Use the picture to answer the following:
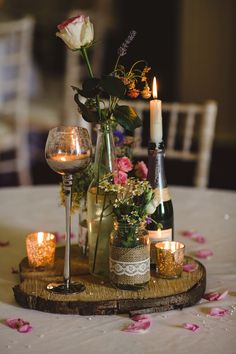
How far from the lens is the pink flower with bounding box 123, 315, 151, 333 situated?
1.00m

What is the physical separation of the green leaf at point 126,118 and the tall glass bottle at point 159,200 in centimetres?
7

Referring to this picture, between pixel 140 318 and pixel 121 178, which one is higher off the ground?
pixel 121 178

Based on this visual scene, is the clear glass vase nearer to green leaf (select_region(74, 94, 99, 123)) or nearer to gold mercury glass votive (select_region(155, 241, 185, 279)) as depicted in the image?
gold mercury glass votive (select_region(155, 241, 185, 279))

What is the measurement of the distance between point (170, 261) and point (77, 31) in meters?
0.41

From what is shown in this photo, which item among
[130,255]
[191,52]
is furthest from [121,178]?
[191,52]

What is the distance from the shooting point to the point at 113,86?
108cm

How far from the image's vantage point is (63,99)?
3.96m

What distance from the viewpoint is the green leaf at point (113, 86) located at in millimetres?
1073

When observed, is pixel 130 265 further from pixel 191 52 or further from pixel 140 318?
pixel 191 52

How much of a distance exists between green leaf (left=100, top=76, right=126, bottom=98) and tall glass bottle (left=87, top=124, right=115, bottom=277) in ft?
0.32

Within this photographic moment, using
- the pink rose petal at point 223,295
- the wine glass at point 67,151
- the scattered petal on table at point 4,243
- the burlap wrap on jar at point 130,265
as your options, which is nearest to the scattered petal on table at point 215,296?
the pink rose petal at point 223,295

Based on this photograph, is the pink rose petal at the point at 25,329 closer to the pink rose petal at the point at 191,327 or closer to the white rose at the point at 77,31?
the pink rose petal at the point at 191,327

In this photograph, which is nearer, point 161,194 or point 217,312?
point 217,312

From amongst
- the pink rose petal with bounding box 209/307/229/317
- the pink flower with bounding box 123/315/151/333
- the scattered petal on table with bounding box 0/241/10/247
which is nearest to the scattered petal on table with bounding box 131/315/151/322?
the pink flower with bounding box 123/315/151/333
